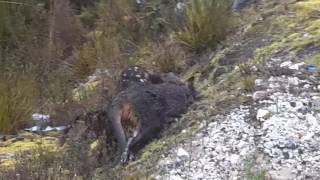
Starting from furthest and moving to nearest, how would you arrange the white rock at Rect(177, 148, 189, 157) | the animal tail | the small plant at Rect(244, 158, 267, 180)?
the animal tail, the white rock at Rect(177, 148, 189, 157), the small plant at Rect(244, 158, 267, 180)

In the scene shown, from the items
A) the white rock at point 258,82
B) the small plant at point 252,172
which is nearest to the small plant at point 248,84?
the white rock at point 258,82

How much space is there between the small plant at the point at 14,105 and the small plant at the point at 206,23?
130 centimetres

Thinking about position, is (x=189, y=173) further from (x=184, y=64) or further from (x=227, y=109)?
(x=184, y=64)

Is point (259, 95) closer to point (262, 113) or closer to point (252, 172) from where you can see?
point (262, 113)

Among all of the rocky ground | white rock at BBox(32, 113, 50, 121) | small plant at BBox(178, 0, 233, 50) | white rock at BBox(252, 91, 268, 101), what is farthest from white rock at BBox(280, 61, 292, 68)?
white rock at BBox(32, 113, 50, 121)

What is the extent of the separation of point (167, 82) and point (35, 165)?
1.25m

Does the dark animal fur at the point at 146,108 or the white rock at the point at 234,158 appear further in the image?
the dark animal fur at the point at 146,108

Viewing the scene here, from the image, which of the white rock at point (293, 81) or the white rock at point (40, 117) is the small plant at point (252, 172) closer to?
the white rock at point (293, 81)

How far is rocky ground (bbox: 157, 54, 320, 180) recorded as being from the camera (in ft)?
11.8

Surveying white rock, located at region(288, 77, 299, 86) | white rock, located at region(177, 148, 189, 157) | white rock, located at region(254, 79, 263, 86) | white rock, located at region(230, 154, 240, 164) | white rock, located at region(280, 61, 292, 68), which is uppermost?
white rock, located at region(280, 61, 292, 68)

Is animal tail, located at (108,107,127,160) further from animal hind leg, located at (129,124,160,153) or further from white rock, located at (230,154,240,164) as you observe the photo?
white rock, located at (230,154,240,164)

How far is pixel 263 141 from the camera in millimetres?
3795

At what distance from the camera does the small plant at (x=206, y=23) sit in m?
5.52

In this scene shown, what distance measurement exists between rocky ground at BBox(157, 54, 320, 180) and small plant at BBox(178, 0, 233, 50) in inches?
49.7
